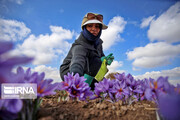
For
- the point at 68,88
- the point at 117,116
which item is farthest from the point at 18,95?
the point at 117,116

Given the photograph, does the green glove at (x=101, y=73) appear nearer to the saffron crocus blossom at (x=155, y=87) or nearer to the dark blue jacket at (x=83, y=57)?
the dark blue jacket at (x=83, y=57)

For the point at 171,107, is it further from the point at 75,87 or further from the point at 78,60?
the point at 78,60

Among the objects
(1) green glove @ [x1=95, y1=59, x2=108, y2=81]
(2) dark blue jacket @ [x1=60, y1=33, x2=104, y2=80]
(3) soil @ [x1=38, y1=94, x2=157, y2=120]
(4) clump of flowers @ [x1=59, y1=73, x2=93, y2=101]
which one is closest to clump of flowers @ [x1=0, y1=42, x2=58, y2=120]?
(3) soil @ [x1=38, y1=94, x2=157, y2=120]

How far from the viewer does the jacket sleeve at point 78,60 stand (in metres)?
2.59

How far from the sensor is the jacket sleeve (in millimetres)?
2588

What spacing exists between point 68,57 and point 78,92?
94.7 inches

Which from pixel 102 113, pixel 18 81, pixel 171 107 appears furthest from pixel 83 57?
pixel 171 107

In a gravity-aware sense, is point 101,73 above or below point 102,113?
above

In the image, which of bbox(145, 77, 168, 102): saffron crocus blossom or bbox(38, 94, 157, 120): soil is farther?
bbox(38, 94, 157, 120): soil

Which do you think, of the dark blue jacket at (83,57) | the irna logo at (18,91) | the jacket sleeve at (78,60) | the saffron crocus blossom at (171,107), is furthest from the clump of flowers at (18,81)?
the dark blue jacket at (83,57)

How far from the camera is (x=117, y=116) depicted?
115 cm

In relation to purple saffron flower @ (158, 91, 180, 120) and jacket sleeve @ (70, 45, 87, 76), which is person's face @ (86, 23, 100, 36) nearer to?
jacket sleeve @ (70, 45, 87, 76)

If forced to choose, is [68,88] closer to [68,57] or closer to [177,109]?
[177,109]

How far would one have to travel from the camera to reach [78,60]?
2.79m
